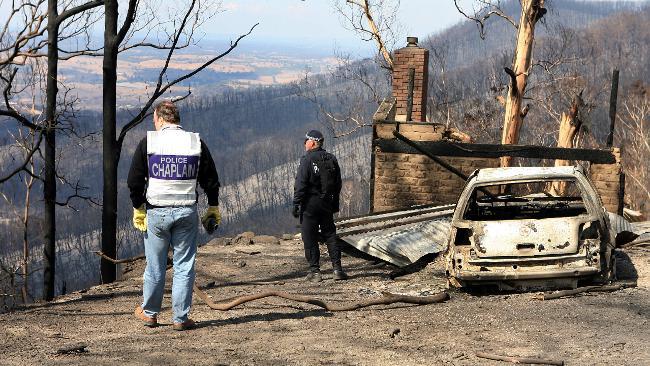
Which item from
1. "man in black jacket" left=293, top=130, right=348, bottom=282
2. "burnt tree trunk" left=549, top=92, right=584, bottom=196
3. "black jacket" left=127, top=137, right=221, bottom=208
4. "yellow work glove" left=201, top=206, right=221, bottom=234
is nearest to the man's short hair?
"black jacket" left=127, top=137, right=221, bottom=208

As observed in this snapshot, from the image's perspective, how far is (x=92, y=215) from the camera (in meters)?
175

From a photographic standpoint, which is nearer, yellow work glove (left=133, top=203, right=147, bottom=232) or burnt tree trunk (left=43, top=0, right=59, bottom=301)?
yellow work glove (left=133, top=203, right=147, bottom=232)

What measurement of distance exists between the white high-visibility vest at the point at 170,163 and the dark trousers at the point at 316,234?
336 centimetres

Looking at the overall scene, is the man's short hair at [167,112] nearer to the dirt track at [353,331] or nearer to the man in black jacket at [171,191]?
the man in black jacket at [171,191]

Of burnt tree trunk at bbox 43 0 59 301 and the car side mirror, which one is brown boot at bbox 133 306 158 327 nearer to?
the car side mirror

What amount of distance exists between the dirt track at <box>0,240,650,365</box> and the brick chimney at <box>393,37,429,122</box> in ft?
32.2

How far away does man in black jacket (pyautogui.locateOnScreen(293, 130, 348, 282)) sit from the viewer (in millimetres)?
10273

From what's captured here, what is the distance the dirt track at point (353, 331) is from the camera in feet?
21.5

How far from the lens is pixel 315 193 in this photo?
1040 cm

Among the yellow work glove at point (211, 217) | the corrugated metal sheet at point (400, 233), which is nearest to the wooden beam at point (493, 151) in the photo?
the corrugated metal sheet at point (400, 233)

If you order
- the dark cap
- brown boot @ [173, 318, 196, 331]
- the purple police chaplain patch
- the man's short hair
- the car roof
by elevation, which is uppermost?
the man's short hair

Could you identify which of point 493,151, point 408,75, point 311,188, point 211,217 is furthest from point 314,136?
point 408,75

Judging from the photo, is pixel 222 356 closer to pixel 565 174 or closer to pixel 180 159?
pixel 180 159

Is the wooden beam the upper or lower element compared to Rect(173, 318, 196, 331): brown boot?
upper
